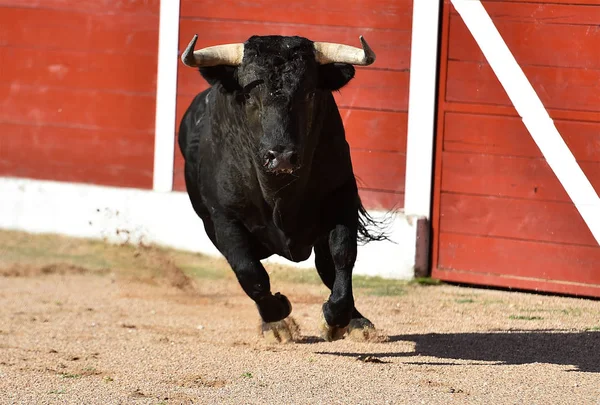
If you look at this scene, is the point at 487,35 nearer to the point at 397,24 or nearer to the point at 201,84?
the point at 397,24

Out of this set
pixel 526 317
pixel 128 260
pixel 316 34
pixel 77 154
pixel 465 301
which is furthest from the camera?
pixel 77 154

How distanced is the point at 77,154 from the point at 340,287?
463cm

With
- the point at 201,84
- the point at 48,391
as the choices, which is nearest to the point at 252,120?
the point at 48,391

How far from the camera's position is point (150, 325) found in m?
6.86

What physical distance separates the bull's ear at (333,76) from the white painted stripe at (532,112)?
2464 mm

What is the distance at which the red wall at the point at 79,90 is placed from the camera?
30.9ft

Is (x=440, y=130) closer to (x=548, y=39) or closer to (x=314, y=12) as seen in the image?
(x=548, y=39)

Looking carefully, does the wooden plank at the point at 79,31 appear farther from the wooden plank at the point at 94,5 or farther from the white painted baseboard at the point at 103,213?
the white painted baseboard at the point at 103,213

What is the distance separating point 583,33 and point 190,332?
3.30 metres

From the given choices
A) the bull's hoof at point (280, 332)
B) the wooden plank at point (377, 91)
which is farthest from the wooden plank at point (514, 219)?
the bull's hoof at point (280, 332)

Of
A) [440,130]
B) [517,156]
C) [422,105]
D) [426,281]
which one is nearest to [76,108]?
[422,105]

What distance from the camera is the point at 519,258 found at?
795 cm

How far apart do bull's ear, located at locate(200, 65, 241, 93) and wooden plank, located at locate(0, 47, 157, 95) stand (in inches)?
147

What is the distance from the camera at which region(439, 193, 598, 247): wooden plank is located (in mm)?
7758
